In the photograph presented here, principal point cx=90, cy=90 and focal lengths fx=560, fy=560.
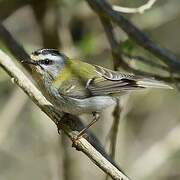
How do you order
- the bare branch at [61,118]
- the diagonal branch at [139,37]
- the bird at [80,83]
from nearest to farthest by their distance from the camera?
the bare branch at [61,118] < the diagonal branch at [139,37] < the bird at [80,83]

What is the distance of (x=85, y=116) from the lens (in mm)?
6191

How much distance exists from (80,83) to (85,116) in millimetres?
1899

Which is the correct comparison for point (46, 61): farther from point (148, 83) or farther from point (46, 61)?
point (148, 83)

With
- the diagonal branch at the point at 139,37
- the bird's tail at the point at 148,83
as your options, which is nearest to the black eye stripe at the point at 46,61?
the diagonal branch at the point at 139,37

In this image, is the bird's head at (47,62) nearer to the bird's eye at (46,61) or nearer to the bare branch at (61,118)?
the bird's eye at (46,61)

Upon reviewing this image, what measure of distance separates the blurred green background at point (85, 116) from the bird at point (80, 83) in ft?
0.97

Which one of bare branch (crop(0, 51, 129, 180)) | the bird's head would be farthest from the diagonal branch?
bare branch (crop(0, 51, 129, 180))

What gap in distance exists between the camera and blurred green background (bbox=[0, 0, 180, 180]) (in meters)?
5.31

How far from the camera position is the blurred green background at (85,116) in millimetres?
5309

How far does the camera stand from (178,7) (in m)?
5.76

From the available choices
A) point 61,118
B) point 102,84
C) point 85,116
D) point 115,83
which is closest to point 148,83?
point 115,83

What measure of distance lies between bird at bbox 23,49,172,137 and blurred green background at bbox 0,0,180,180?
11.6 inches

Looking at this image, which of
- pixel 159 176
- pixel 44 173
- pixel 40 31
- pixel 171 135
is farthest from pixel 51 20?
pixel 44 173

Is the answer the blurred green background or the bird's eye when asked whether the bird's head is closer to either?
the bird's eye
